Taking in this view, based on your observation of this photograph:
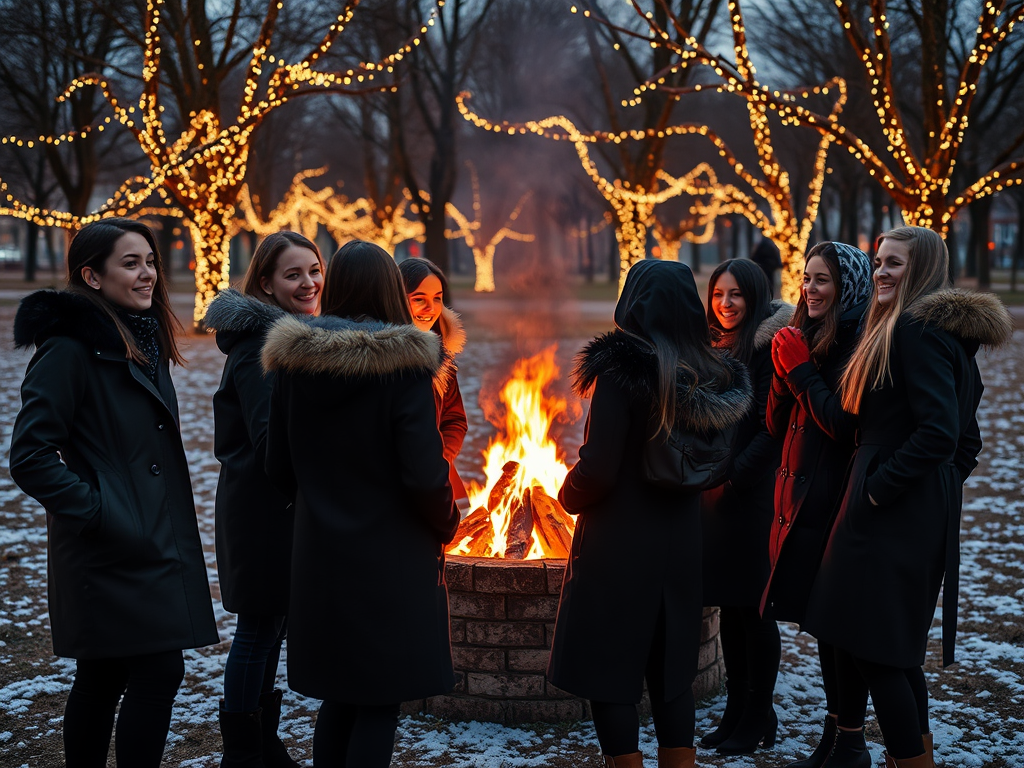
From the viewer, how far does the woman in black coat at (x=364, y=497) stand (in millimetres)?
3029

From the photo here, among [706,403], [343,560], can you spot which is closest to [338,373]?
[343,560]

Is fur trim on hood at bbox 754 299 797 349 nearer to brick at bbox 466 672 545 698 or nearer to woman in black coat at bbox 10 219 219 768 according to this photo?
brick at bbox 466 672 545 698

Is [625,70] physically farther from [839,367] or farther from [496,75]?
[839,367]

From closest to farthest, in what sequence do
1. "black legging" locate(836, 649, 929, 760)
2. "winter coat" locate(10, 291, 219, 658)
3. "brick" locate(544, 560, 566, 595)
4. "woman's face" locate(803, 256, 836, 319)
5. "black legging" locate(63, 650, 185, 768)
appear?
"winter coat" locate(10, 291, 219, 658), "black legging" locate(63, 650, 185, 768), "black legging" locate(836, 649, 929, 760), "woman's face" locate(803, 256, 836, 319), "brick" locate(544, 560, 566, 595)

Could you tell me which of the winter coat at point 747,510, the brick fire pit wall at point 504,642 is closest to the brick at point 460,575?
the brick fire pit wall at point 504,642

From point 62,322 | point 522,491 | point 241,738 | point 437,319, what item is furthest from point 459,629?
point 62,322

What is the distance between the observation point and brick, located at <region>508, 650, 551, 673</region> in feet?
14.7

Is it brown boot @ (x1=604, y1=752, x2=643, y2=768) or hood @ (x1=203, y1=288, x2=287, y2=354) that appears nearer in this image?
brown boot @ (x1=604, y1=752, x2=643, y2=768)

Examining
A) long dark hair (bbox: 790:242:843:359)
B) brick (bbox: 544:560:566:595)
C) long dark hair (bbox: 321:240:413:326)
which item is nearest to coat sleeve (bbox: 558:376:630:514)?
long dark hair (bbox: 321:240:413:326)

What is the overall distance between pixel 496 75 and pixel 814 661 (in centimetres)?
2413

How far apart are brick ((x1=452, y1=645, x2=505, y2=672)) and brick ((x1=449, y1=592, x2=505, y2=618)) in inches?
6.2

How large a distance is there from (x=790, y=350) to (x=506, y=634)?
1.74 metres

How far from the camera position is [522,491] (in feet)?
16.8

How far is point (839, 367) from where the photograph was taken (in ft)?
12.6
